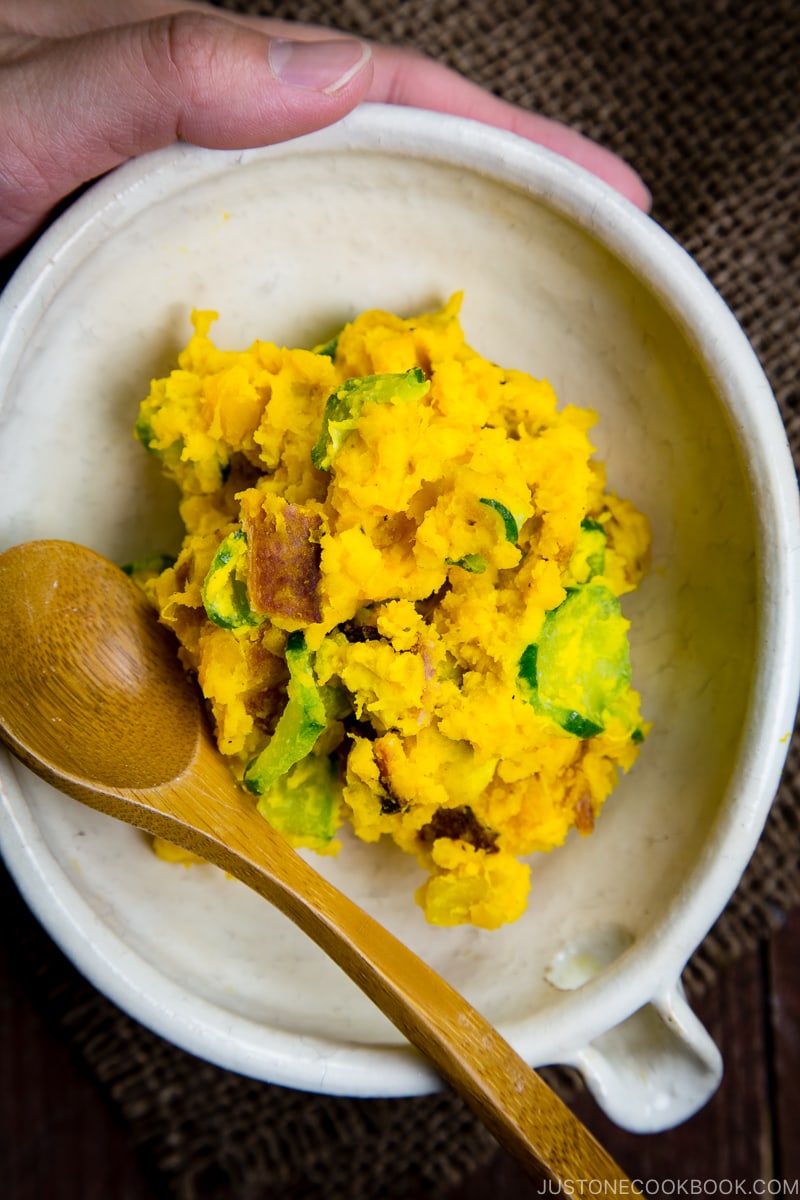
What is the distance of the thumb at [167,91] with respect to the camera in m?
1.58

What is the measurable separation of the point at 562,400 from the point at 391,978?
1094 millimetres

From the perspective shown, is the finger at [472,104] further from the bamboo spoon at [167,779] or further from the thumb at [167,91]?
the bamboo spoon at [167,779]

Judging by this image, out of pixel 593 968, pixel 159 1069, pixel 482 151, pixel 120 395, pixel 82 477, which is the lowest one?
pixel 159 1069

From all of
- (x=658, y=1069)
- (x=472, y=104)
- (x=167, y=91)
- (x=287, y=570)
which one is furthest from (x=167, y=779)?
(x=472, y=104)

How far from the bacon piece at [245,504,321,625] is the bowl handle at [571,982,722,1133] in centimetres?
86

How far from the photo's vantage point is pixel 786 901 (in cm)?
218

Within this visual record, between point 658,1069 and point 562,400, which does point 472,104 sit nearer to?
point 562,400

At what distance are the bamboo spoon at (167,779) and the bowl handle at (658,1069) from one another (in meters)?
0.10

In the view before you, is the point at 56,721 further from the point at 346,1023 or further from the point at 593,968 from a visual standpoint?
the point at 593,968

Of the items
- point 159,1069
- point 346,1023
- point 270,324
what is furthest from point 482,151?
point 159,1069

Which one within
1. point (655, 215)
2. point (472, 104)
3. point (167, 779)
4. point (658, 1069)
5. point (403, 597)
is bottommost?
point (658, 1069)

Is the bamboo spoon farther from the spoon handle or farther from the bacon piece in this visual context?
the bacon piece

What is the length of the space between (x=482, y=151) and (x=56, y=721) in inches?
45.4

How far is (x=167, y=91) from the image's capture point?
Result: 1.57m
